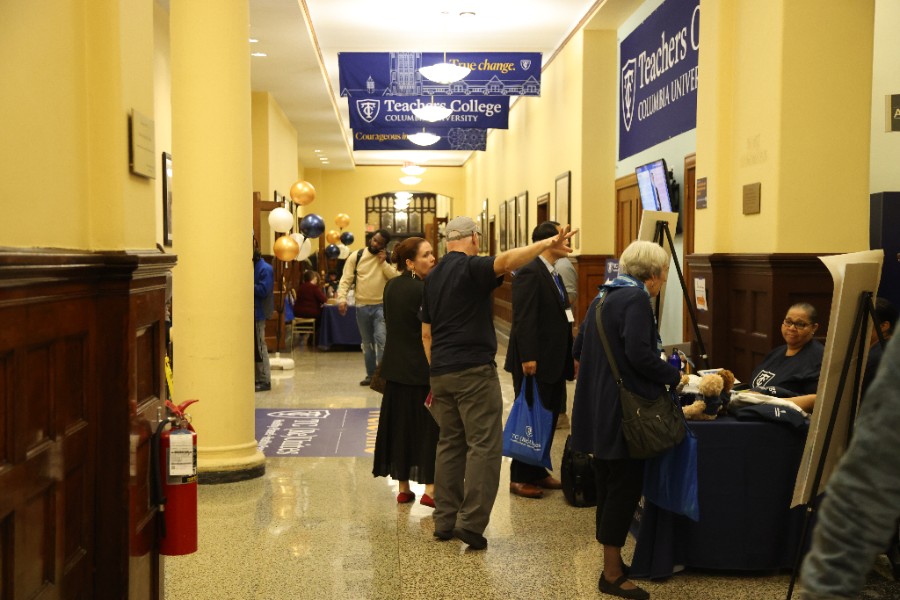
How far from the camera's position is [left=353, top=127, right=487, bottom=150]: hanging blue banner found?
18.1m

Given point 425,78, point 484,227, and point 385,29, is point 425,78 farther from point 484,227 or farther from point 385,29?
point 484,227

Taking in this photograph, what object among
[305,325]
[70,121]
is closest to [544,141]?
[305,325]

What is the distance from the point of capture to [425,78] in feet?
41.7

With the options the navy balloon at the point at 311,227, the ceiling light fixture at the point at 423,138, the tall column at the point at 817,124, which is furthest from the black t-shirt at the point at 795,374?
the ceiling light fixture at the point at 423,138

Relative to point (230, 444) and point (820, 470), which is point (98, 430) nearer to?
point (820, 470)

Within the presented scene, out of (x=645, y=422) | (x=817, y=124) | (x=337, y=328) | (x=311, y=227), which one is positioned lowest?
(x=337, y=328)

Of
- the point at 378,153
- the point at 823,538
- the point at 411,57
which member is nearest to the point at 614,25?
the point at 411,57

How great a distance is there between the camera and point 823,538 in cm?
121

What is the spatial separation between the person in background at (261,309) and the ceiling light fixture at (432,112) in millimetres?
4318

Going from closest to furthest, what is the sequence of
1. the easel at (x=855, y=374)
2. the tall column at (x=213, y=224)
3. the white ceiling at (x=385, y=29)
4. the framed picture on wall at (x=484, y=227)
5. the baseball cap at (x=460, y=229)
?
the easel at (x=855, y=374), the baseball cap at (x=460, y=229), the tall column at (x=213, y=224), the white ceiling at (x=385, y=29), the framed picture on wall at (x=484, y=227)

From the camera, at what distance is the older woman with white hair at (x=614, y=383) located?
3.89 metres

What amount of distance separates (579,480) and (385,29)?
26.1 ft

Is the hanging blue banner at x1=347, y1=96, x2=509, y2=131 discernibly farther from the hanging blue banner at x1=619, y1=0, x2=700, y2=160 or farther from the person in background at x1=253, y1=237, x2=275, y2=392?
the person in background at x1=253, y1=237, x2=275, y2=392

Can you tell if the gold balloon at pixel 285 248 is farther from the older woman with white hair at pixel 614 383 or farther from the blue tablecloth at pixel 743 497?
the blue tablecloth at pixel 743 497
